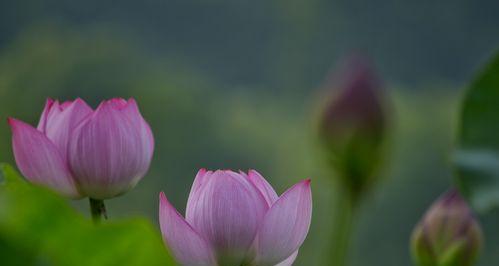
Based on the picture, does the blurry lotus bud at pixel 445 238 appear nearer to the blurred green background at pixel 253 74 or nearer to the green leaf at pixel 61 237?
the green leaf at pixel 61 237

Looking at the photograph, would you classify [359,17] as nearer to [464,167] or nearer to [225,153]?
[225,153]

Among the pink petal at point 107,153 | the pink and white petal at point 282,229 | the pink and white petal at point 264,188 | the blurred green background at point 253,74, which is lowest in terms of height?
the blurred green background at point 253,74

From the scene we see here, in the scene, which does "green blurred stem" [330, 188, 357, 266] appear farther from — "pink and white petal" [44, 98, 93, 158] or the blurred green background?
the blurred green background

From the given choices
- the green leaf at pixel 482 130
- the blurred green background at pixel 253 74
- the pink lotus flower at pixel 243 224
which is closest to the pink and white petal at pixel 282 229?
the pink lotus flower at pixel 243 224

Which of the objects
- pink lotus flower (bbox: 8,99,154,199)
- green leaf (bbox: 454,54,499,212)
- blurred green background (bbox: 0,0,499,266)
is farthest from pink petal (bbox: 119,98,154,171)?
blurred green background (bbox: 0,0,499,266)

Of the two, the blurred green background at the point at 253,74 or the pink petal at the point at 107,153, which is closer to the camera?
the pink petal at the point at 107,153

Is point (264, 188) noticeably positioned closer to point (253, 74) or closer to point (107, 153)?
point (107, 153)

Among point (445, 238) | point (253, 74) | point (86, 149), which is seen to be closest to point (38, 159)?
point (86, 149)
